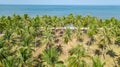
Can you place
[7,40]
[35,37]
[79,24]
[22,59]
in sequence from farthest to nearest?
[79,24]
[35,37]
[7,40]
[22,59]

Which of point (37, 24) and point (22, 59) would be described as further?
point (37, 24)

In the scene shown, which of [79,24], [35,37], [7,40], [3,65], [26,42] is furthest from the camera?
[79,24]

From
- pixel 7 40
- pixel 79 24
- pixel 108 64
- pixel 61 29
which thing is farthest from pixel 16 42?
pixel 108 64

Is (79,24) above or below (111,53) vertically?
above

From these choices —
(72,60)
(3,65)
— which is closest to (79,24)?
(72,60)

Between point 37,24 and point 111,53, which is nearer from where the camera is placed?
point 111,53

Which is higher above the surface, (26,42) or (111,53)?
(26,42)

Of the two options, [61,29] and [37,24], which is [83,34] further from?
[37,24]

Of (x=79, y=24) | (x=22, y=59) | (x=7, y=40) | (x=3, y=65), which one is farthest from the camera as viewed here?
(x=79, y=24)

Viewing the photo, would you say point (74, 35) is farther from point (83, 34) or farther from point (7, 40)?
point (7, 40)
